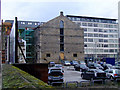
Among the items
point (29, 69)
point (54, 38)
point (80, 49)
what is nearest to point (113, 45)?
point (80, 49)

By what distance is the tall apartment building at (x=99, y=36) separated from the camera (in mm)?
23833

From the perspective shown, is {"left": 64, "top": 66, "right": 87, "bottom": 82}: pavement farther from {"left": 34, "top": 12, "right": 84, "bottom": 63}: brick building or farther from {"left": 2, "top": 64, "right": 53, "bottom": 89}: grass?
{"left": 2, "top": 64, "right": 53, "bottom": 89}: grass

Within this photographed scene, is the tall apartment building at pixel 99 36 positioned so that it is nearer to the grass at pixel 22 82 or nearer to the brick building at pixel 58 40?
the brick building at pixel 58 40

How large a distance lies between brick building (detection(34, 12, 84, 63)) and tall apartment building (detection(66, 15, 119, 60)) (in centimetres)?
258

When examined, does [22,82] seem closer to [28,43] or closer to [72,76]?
[28,43]

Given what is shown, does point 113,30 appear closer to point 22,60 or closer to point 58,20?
point 58,20

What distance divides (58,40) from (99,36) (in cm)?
1201

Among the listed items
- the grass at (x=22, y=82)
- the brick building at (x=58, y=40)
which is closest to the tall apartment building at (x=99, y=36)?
the brick building at (x=58, y=40)

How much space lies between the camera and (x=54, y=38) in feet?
55.8

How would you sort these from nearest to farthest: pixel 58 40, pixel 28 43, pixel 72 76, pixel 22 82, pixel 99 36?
pixel 22 82 → pixel 28 43 → pixel 72 76 → pixel 58 40 → pixel 99 36

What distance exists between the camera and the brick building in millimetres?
16234

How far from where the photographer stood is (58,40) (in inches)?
690

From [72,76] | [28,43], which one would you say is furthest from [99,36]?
[28,43]

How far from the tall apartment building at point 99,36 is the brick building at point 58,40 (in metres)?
2.58
